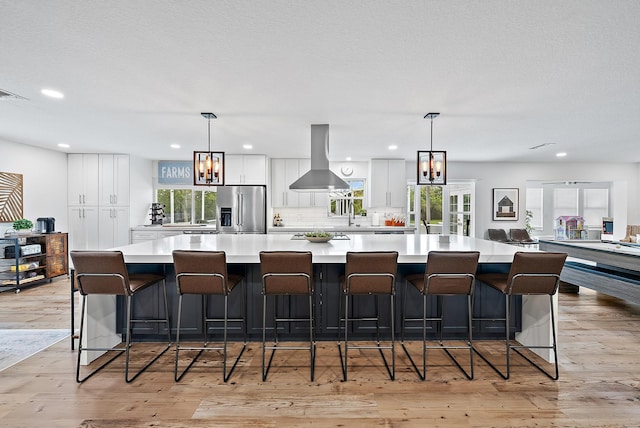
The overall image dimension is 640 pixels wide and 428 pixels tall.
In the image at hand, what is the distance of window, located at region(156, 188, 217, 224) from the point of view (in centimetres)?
733

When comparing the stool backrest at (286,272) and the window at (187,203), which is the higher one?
the window at (187,203)

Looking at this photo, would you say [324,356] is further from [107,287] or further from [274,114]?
[274,114]

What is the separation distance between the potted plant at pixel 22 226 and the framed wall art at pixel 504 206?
29.4 ft

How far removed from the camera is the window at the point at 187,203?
289 inches

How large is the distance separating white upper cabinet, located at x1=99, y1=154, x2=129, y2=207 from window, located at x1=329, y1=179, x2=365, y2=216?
409 centimetres

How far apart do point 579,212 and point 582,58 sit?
7.19 m

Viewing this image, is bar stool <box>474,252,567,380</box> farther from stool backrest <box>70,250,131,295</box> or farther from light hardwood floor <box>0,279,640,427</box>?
stool backrest <box>70,250,131,295</box>

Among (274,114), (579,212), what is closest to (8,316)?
(274,114)

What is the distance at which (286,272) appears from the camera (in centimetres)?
245

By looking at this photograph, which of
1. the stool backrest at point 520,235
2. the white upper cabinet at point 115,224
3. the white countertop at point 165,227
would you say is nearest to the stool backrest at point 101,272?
the white countertop at point 165,227

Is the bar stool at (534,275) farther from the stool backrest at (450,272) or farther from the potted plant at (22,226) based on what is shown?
the potted plant at (22,226)

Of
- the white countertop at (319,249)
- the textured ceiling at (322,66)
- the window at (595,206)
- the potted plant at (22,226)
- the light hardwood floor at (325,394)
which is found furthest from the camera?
the window at (595,206)

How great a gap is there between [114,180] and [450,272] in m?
6.38

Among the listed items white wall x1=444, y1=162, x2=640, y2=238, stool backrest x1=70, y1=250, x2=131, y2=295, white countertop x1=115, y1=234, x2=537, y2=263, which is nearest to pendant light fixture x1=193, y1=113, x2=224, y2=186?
white countertop x1=115, y1=234, x2=537, y2=263
